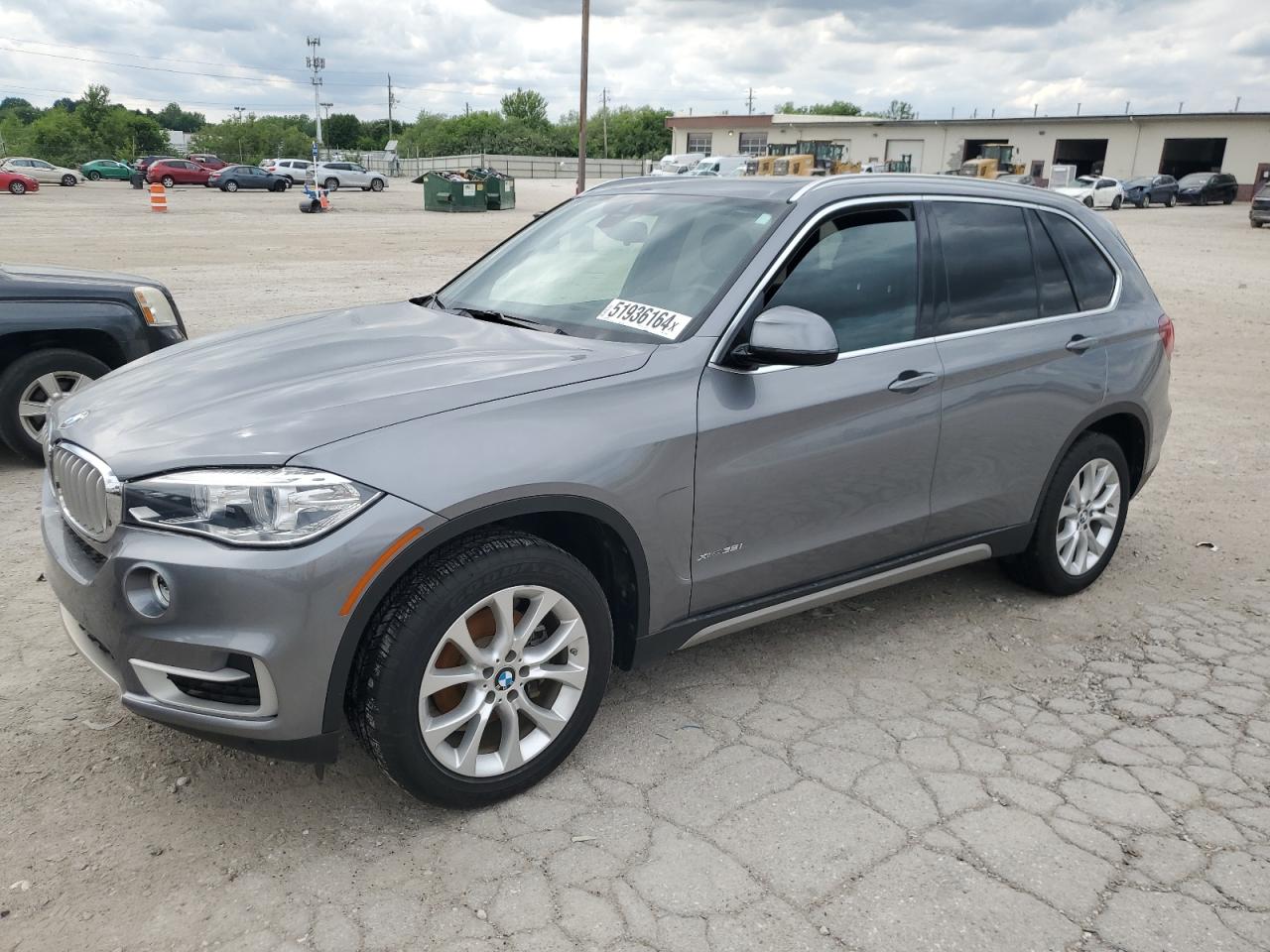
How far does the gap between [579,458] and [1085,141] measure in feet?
223

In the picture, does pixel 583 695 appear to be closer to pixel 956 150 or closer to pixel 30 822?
pixel 30 822

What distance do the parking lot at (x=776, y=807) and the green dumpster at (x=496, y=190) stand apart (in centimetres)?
3770

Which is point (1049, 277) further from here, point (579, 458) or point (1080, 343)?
point (579, 458)

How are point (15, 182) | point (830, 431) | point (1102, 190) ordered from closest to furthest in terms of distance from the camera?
point (830, 431) < point (15, 182) < point (1102, 190)

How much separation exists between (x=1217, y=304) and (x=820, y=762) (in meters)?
14.8

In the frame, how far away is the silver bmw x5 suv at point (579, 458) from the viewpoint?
2584 millimetres

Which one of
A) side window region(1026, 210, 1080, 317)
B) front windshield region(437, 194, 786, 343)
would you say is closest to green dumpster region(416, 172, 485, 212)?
front windshield region(437, 194, 786, 343)

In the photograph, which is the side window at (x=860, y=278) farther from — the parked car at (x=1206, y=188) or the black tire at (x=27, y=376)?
the parked car at (x=1206, y=188)

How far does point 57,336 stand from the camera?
20.4 feet

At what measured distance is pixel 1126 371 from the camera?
453 centimetres

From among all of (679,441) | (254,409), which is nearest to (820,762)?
(679,441)

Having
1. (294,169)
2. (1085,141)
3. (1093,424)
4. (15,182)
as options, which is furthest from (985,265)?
(1085,141)

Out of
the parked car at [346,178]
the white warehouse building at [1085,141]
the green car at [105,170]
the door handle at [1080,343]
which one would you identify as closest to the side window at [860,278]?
the door handle at [1080,343]

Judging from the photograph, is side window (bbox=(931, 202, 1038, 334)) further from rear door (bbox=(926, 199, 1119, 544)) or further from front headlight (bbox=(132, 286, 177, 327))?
front headlight (bbox=(132, 286, 177, 327))
